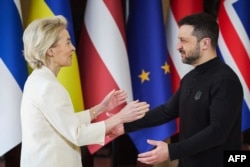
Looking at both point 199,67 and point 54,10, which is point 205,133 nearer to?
point 199,67

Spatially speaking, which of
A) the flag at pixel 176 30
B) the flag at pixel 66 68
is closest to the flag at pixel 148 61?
the flag at pixel 176 30

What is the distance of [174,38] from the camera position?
8.45 feet

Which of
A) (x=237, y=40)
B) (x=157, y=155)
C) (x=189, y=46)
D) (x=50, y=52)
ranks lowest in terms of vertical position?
(x=157, y=155)

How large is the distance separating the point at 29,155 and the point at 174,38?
1374 millimetres

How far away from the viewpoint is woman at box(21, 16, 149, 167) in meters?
1.49

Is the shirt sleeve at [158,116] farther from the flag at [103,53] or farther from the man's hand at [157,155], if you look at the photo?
the flag at [103,53]

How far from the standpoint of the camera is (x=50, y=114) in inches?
58.3

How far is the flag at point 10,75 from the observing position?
2.26 metres

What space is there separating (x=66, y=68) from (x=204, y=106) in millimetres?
1050

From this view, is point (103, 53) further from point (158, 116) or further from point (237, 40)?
point (237, 40)

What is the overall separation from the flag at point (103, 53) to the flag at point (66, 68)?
0.38ft

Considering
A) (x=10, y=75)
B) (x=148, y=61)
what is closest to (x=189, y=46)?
(x=148, y=61)

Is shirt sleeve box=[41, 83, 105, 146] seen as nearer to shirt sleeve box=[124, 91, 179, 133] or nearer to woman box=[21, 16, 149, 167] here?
woman box=[21, 16, 149, 167]

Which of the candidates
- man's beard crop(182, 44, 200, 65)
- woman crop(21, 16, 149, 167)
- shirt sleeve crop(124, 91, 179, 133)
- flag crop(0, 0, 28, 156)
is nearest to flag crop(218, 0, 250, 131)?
shirt sleeve crop(124, 91, 179, 133)
